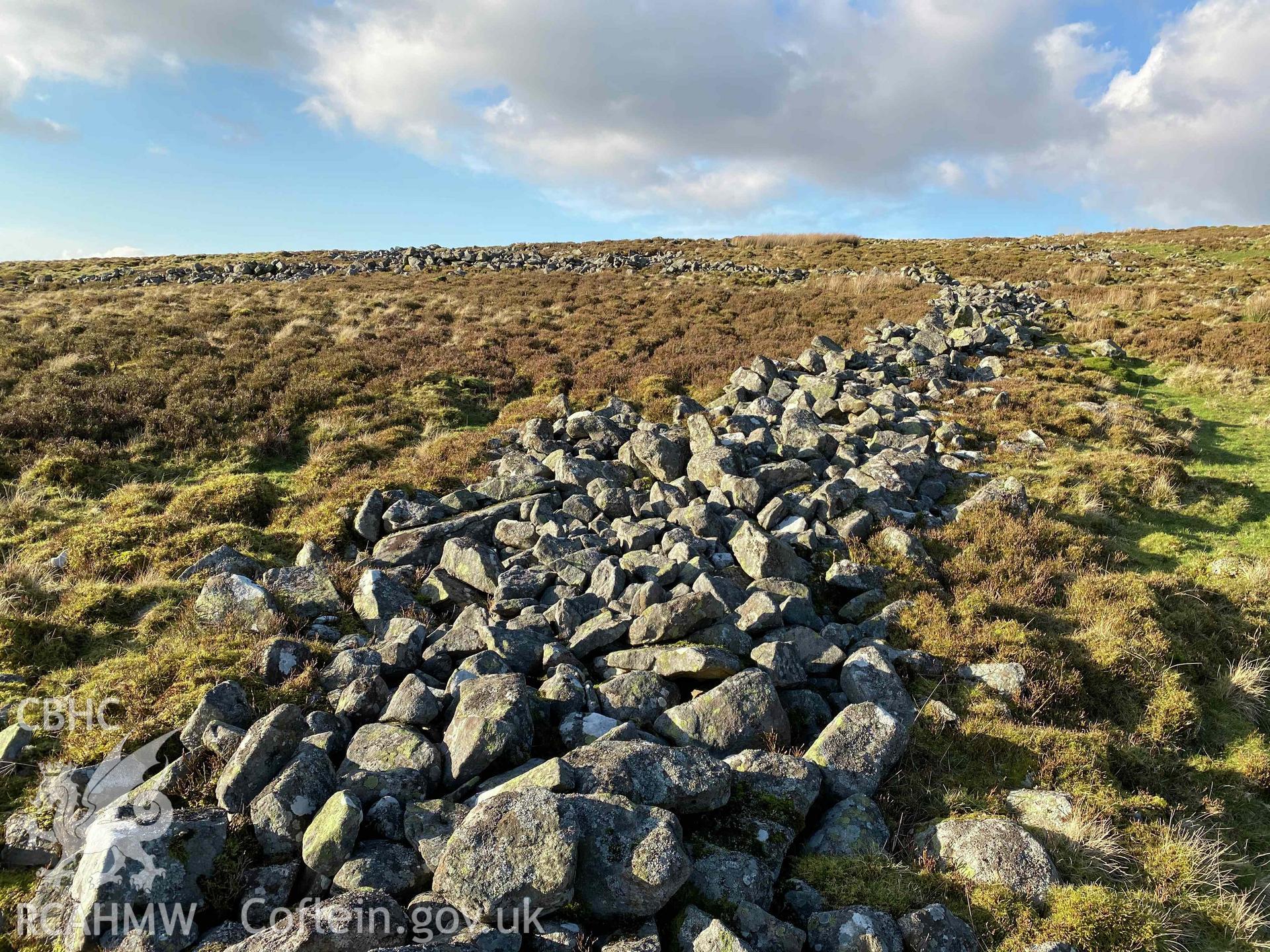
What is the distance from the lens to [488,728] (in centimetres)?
573

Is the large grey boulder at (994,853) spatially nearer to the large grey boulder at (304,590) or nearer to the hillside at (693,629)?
the hillside at (693,629)

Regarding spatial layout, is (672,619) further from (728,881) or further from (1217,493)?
(1217,493)

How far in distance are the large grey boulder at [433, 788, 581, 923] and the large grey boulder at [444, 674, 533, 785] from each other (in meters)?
1.09

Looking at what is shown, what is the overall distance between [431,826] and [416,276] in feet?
146

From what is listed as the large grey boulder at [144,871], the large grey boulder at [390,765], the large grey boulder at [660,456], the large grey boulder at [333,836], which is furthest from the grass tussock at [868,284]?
the large grey boulder at [144,871]

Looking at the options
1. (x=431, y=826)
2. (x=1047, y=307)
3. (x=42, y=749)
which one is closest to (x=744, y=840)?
(x=431, y=826)

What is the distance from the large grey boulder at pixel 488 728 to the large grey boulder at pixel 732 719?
1.38 m

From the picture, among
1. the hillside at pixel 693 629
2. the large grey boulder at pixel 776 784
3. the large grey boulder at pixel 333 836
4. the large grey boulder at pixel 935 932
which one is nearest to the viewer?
the large grey boulder at pixel 935 932

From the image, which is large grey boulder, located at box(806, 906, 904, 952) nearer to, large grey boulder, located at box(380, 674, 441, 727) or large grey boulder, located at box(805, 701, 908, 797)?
large grey boulder, located at box(805, 701, 908, 797)

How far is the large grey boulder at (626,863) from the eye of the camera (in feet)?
14.3

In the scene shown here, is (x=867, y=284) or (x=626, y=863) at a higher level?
(x=867, y=284)

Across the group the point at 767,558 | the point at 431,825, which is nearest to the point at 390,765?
the point at 431,825

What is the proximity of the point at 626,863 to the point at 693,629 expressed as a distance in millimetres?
3317

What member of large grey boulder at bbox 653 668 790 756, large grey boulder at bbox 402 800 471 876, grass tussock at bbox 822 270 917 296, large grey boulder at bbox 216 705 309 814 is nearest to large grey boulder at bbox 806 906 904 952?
large grey boulder at bbox 653 668 790 756
